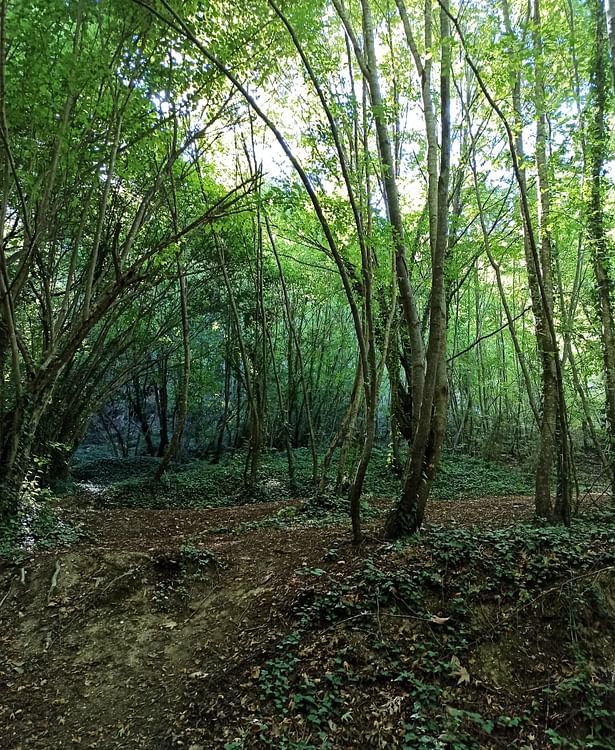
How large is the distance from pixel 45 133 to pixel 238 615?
5.82m

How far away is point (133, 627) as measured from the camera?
4.17 m

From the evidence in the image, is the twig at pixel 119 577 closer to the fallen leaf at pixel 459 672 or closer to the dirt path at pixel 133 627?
the dirt path at pixel 133 627

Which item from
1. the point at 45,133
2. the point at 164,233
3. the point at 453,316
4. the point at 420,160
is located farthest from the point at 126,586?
the point at 453,316

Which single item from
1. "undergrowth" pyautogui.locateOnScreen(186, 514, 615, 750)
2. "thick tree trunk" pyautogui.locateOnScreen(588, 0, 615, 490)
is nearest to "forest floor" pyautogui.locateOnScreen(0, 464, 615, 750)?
"undergrowth" pyautogui.locateOnScreen(186, 514, 615, 750)

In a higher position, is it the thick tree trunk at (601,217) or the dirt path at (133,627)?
the thick tree trunk at (601,217)

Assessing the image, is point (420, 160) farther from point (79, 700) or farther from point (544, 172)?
point (79, 700)

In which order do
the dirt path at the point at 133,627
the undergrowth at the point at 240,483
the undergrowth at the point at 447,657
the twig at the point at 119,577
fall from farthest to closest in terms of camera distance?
the undergrowth at the point at 240,483 < the twig at the point at 119,577 < the dirt path at the point at 133,627 < the undergrowth at the point at 447,657

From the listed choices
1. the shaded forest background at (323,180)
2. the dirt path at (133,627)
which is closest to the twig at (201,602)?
the dirt path at (133,627)

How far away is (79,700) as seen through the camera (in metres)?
3.44

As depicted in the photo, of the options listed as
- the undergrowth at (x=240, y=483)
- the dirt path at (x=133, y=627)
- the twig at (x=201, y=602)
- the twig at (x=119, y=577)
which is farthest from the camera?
the undergrowth at (x=240, y=483)

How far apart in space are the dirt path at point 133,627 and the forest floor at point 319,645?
0.05 feet

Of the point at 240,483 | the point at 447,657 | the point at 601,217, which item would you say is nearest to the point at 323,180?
the point at 601,217

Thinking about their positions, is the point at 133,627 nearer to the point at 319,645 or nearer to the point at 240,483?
the point at 319,645

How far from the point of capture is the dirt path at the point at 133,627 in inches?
128
